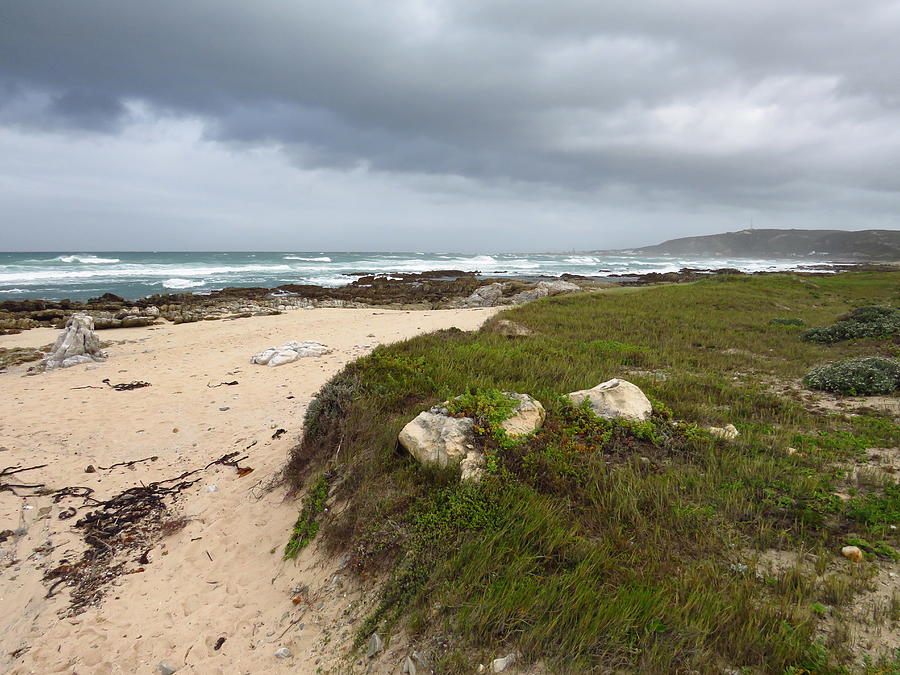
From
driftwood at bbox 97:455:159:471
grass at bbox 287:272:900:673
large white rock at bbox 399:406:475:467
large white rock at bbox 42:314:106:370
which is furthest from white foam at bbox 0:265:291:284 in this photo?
large white rock at bbox 399:406:475:467

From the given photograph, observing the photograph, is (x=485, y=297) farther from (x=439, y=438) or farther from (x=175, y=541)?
(x=175, y=541)

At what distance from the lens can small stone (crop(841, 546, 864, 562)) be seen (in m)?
2.85

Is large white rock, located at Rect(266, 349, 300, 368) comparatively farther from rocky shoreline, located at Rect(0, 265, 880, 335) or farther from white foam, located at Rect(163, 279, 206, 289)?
white foam, located at Rect(163, 279, 206, 289)

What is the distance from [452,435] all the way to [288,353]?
8.39 m

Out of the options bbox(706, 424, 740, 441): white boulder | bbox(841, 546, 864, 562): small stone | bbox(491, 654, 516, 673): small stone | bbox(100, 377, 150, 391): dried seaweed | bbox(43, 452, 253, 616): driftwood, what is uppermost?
bbox(706, 424, 740, 441): white boulder

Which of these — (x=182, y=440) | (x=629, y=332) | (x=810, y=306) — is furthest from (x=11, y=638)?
(x=810, y=306)

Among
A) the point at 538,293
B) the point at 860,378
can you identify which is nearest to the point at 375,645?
the point at 860,378

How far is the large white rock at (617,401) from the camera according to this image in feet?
15.6

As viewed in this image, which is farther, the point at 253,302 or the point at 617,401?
the point at 253,302

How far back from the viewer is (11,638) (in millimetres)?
3227

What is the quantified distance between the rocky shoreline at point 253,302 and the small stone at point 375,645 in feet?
67.6

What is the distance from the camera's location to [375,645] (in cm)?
254

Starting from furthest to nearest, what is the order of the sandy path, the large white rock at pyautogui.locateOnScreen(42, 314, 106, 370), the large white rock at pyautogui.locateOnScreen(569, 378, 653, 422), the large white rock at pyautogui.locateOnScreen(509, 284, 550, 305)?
the large white rock at pyautogui.locateOnScreen(509, 284, 550, 305) < the large white rock at pyautogui.locateOnScreen(42, 314, 106, 370) < the large white rock at pyautogui.locateOnScreen(569, 378, 653, 422) < the sandy path

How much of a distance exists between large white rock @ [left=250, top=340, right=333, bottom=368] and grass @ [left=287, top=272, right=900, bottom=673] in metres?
5.48
